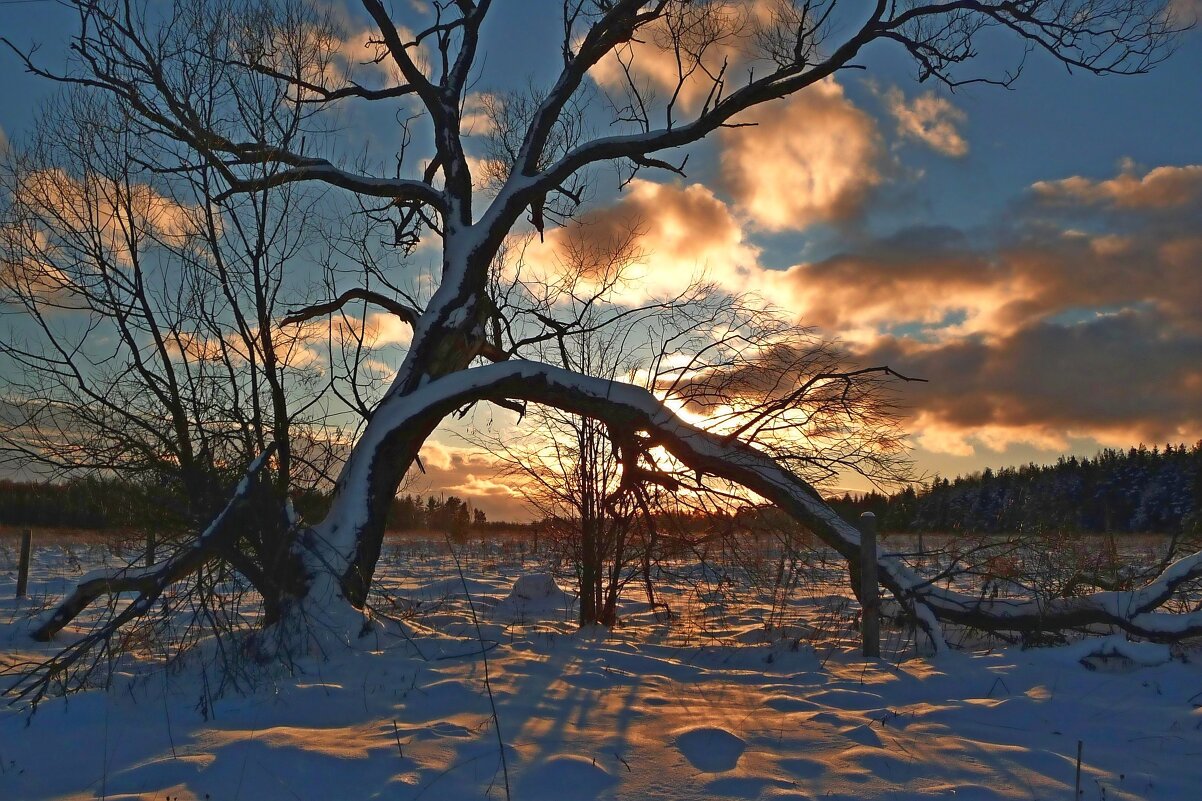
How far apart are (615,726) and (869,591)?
340cm

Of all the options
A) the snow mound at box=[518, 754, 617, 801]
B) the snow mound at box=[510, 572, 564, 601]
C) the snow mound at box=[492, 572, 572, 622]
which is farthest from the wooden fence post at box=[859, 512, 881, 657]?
the snow mound at box=[510, 572, 564, 601]

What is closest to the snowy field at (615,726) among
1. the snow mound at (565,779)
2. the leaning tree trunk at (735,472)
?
the snow mound at (565,779)

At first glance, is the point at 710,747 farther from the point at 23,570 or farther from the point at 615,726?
the point at 23,570

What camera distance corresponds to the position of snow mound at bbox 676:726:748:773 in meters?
3.82

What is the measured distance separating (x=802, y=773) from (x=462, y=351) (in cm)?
589

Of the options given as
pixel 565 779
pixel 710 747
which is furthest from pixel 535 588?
pixel 565 779

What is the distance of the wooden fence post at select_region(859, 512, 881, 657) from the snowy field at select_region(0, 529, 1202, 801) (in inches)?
10.5

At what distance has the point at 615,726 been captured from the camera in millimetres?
4449

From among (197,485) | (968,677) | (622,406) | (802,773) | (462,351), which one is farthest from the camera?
(462,351)

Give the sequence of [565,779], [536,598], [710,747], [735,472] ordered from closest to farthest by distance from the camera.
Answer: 1. [565,779]
2. [710,747]
3. [735,472]
4. [536,598]

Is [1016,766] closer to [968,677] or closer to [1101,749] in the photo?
[1101,749]

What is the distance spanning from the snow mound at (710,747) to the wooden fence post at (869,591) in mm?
3093

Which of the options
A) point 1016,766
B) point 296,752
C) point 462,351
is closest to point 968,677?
point 1016,766

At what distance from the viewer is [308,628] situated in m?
6.21
